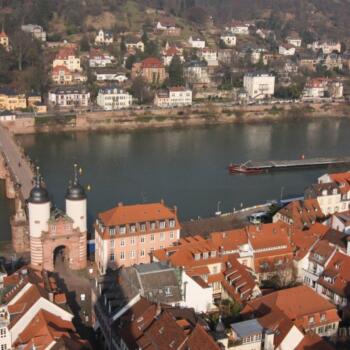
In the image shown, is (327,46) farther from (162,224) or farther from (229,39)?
(162,224)

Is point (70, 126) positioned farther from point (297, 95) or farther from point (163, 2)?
point (163, 2)

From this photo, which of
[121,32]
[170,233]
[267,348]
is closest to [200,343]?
[267,348]

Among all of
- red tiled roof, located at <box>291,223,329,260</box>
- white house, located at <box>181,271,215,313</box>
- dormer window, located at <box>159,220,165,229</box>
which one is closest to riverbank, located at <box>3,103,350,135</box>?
dormer window, located at <box>159,220,165,229</box>

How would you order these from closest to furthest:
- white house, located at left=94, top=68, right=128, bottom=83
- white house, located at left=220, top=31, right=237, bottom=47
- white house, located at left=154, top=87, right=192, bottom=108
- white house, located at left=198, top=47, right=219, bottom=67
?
white house, located at left=154, top=87, right=192, bottom=108 < white house, located at left=94, top=68, right=128, bottom=83 < white house, located at left=198, top=47, right=219, bottom=67 < white house, located at left=220, top=31, right=237, bottom=47

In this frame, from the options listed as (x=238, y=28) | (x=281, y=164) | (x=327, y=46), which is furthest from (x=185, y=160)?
(x=238, y=28)

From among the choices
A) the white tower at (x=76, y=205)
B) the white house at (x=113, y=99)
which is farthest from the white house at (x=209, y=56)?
the white tower at (x=76, y=205)

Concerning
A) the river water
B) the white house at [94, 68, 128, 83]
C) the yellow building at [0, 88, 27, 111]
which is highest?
the white house at [94, 68, 128, 83]

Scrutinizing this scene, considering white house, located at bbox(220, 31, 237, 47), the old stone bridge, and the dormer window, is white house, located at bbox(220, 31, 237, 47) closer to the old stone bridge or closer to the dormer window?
the old stone bridge
